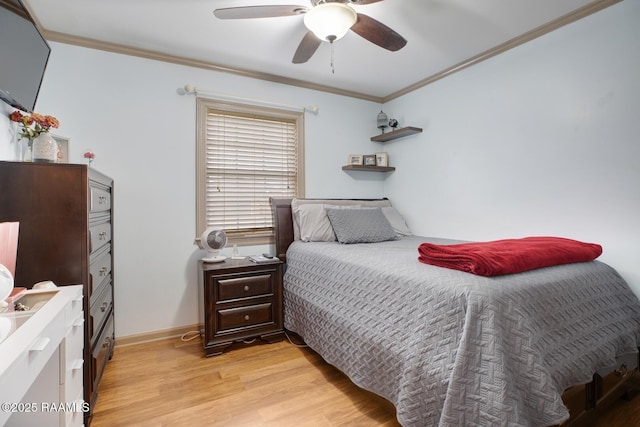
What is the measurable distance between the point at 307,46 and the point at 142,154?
64.6 inches

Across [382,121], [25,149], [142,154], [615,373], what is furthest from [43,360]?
[382,121]

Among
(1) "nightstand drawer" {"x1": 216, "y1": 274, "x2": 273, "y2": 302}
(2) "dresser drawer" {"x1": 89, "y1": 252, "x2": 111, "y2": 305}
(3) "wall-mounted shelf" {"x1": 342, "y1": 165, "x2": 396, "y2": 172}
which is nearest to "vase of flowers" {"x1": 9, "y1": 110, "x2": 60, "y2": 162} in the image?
(2) "dresser drawer" {"x1": 89, "y1": 252, "x2": 111, "y2": 305}

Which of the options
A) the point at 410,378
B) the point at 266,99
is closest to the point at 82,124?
the point at 266,99

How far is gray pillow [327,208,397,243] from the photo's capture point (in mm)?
2771

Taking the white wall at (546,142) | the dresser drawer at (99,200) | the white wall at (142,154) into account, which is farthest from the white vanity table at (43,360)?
the white wall at (546,142)

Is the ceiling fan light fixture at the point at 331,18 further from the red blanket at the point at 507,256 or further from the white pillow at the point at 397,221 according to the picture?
the white pillow at the point at 397,221

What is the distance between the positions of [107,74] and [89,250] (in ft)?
5.55

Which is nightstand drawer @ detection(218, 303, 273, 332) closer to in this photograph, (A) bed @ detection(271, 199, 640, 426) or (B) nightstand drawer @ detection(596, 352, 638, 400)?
(A) bed @ detection(271, 199, 640, 426)

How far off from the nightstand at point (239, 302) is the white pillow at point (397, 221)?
1315 mm

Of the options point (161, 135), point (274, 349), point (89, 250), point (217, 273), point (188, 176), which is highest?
point (161, 135)

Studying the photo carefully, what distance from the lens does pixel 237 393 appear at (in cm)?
190

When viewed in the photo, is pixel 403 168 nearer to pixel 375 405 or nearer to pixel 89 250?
pixel 375 405

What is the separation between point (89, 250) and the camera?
1.60 m

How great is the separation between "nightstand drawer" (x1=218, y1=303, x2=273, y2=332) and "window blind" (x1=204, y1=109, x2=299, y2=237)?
75cm
